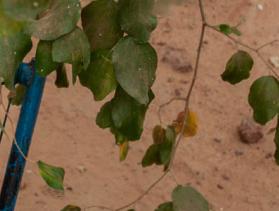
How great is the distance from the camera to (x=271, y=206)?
267cm

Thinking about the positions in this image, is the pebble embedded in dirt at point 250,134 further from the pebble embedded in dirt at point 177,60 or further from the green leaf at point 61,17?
the green leaf at point 61,17

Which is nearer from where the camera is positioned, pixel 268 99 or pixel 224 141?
pixel 268 99

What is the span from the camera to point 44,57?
2.94 ft

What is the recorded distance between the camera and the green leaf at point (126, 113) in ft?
3.33

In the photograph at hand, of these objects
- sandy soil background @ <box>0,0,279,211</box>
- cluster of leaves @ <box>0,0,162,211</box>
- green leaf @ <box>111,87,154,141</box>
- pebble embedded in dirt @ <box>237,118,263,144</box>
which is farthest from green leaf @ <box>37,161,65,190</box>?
pebble embedded in dirt @ <box>237,118,263,144</box>

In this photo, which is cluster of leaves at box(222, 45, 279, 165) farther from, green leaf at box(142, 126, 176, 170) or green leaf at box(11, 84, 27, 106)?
green leaf at box(11, 84, 27, 106)

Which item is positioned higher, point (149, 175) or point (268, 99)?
point (268, 99)

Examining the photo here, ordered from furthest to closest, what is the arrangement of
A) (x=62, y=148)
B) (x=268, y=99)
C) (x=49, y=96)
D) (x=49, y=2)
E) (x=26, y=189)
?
(x=49, y=96), (x=62, y=148), (x=26, y=189), (x=268, y=99), (x=49, y=2)

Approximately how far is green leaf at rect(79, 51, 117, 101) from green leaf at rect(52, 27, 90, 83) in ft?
0.23

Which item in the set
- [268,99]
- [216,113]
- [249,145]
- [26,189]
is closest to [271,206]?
[249,145]

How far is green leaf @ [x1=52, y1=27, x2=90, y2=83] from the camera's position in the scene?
2.84 feet

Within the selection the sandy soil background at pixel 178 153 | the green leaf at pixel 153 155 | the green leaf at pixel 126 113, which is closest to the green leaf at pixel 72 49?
the green leaf at pixel 126 113

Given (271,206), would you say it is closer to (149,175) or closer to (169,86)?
(149,175)

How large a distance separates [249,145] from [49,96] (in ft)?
→ 2.93
